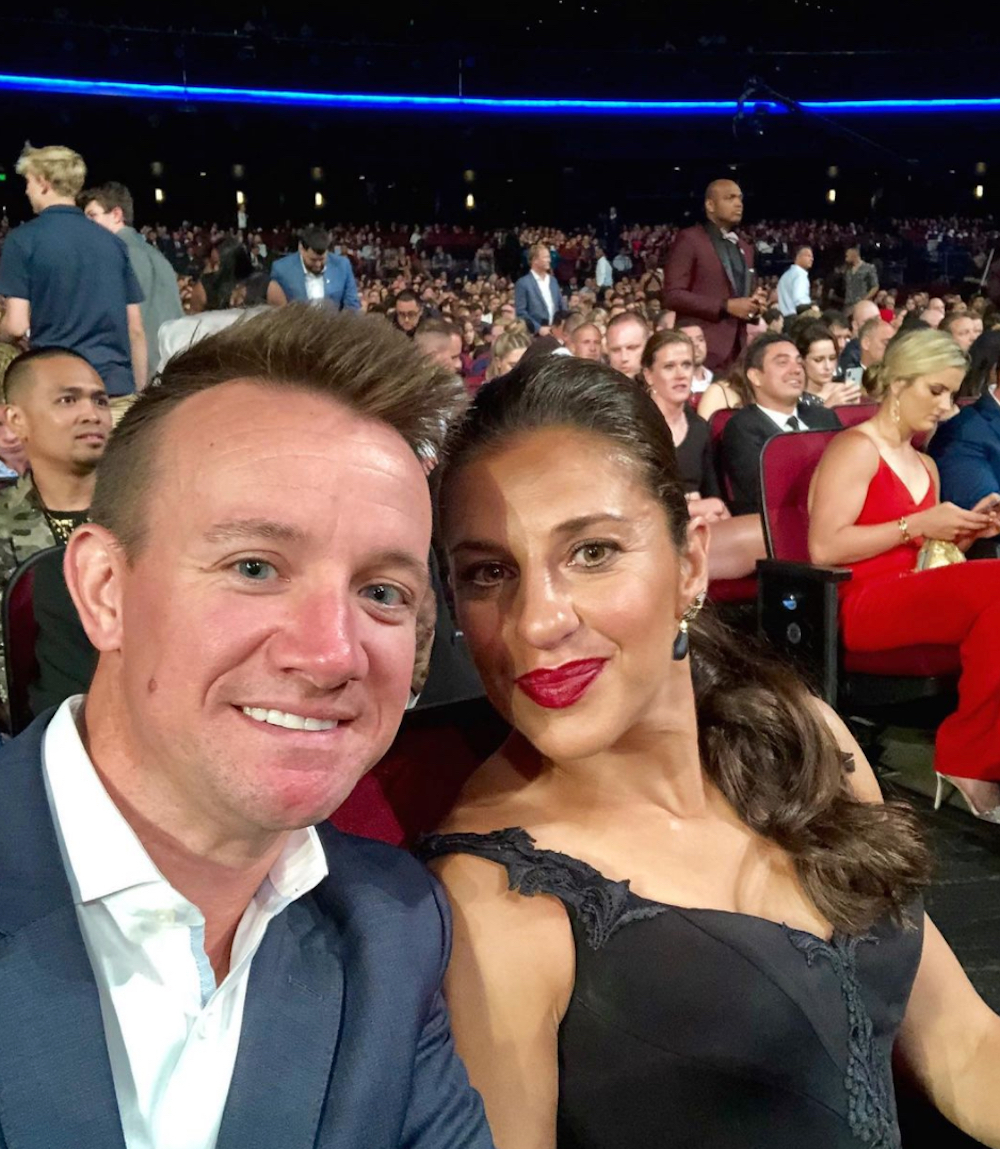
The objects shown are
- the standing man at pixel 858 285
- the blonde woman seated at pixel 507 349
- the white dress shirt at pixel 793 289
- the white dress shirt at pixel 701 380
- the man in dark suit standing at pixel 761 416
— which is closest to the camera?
the man in dark suit standing at pixel 761 416

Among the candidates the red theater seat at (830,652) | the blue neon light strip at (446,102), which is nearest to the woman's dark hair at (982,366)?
the red theater seat at (830,652)

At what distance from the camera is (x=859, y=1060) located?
1.27 m

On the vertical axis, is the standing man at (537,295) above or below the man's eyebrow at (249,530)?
below

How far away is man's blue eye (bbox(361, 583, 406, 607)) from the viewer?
3.04ft

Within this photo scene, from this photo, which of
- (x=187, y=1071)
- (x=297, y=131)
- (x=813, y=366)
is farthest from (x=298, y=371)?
(x=297, y=131)

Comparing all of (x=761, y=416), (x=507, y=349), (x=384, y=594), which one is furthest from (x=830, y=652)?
(x=507, y=349)

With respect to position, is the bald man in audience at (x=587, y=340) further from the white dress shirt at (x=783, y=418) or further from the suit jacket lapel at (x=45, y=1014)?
the suit jacket lapel at (x=45, y=1014)

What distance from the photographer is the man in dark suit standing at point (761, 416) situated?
447 cm

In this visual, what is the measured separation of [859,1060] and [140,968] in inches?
31.0

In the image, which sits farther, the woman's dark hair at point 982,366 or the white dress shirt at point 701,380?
the white dress shirt at point 701,380

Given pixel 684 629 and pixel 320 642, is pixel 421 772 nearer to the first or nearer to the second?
pixel 684 629

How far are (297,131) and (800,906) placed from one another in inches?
791

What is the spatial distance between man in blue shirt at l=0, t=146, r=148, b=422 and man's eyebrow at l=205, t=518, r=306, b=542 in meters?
3.62

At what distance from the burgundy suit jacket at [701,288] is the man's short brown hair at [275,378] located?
504cm
